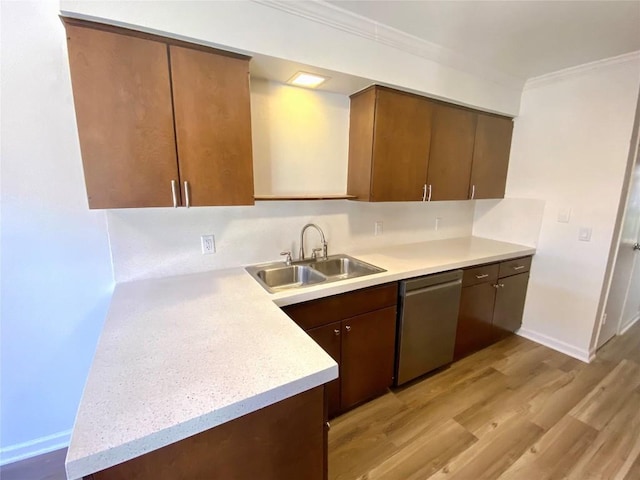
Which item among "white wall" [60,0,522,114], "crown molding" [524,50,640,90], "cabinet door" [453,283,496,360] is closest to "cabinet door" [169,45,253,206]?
"white wall" [60,0,522,114]

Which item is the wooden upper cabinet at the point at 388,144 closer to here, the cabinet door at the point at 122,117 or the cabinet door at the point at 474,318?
the cabinet door at the point at 474,318

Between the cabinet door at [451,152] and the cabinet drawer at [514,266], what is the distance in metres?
0.71

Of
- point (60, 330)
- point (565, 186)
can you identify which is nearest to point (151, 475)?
point (60, 330)

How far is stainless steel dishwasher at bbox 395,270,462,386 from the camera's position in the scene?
6.44 feet

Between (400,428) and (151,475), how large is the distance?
1.54 metres

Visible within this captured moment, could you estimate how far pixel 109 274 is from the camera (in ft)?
5.54

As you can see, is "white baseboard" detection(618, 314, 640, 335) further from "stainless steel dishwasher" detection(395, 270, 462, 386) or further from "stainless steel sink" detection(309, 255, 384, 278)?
"stainless steel sink" detection(309, 255, 384, 278)

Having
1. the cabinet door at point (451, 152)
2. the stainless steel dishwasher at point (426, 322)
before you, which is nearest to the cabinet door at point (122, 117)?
the stainless steel dishwasher at point (426, 322)

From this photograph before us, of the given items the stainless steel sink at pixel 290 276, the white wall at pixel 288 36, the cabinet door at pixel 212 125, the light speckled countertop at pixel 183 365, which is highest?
the white wall at pixel 288 36

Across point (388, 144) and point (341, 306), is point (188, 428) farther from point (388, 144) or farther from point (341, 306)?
point (388, 144)

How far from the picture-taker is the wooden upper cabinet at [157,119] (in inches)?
48.4

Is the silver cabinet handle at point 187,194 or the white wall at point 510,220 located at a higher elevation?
the silver cabinet handle at point 187,194

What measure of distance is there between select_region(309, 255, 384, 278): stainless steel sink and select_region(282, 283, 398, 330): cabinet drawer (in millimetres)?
275

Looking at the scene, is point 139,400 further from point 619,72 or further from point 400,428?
point 619,72
